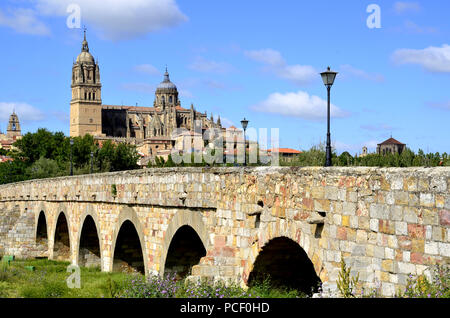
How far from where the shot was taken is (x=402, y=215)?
7129 millimetres

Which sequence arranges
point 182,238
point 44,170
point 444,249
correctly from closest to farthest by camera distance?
point 444,249 → point 182,238 → point 44,170

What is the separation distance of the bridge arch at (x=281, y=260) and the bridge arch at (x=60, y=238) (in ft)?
57.6

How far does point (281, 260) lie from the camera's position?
34.9ft

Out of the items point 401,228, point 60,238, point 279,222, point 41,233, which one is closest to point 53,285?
point 279,222

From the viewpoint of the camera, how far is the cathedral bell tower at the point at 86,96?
146750mm

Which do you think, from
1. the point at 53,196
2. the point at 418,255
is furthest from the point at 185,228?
the point at 53,196

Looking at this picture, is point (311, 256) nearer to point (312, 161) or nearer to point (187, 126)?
point (312, 161)

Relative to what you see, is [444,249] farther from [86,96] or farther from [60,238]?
[86,96]

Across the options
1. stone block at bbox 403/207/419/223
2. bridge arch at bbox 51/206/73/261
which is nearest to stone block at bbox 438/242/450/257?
stone block at bbox 403/207/419/223

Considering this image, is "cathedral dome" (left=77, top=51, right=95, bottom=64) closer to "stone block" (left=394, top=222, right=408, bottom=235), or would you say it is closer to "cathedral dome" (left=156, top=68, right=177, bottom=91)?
"cathedral dome" (left=156, top=68, right=177, bottom=91)

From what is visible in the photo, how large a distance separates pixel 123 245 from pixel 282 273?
947cm

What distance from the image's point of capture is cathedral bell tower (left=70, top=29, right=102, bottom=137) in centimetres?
14675

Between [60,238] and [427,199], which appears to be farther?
[60,238]

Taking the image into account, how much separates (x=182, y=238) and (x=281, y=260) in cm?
451
